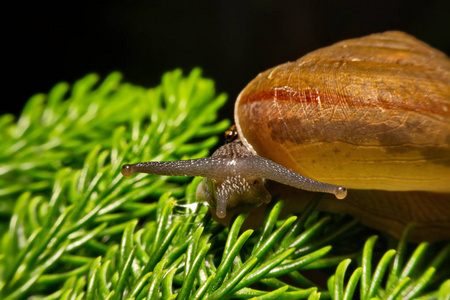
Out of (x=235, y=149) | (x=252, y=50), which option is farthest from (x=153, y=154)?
(x=252, y=50)

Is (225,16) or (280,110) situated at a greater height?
(225,16)

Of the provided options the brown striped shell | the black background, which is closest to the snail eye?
the brown striped shell

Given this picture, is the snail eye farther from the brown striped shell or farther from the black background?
the black background

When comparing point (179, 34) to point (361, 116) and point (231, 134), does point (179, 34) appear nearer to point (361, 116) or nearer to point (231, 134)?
point (231, 134)

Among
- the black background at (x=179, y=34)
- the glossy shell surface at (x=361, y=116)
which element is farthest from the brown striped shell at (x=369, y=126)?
the black background at (x=179, y=34)

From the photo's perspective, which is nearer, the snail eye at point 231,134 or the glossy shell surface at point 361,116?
the glossy shell surface at point 361,116

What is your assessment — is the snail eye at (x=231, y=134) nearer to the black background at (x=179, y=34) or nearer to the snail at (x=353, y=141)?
the snail at (x=353, y=141)

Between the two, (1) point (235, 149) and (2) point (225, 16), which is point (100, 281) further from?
(2) point (225, 16)
